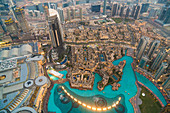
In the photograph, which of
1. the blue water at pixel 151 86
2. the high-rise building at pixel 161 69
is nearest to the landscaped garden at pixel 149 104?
the blue water at pixel 151 86

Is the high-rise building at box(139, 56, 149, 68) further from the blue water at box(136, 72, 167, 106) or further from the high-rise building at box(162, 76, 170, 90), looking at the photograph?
the high-rise building at box(162, 76, 170, 90)

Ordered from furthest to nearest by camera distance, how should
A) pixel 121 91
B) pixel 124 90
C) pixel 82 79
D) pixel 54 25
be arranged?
pixel 54 25
pixel 82 79
pixel 124 90
pixel 121 91

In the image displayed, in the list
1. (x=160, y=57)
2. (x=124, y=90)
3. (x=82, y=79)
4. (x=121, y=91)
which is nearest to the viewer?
(x=121, y=91)

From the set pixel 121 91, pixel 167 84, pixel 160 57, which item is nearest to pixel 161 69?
pixel 167 84

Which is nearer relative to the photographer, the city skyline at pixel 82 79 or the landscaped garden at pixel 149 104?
the landscaped garden at pixel 149 104

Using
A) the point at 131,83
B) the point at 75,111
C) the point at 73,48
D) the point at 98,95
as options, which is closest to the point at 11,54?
the point at 73,48

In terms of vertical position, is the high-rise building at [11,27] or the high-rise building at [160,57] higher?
the high-rise building at [11,27]

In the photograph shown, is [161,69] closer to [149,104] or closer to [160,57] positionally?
[160,57]

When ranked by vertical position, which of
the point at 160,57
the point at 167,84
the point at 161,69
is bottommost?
the point at 167,84

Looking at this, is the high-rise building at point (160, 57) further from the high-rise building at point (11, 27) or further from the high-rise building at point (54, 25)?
the high-rise building at point (11, 27)

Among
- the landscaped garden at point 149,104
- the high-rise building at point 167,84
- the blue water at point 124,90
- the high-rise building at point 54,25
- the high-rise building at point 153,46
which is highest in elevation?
the high-rise building at point 54,25

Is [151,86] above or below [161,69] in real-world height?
below
